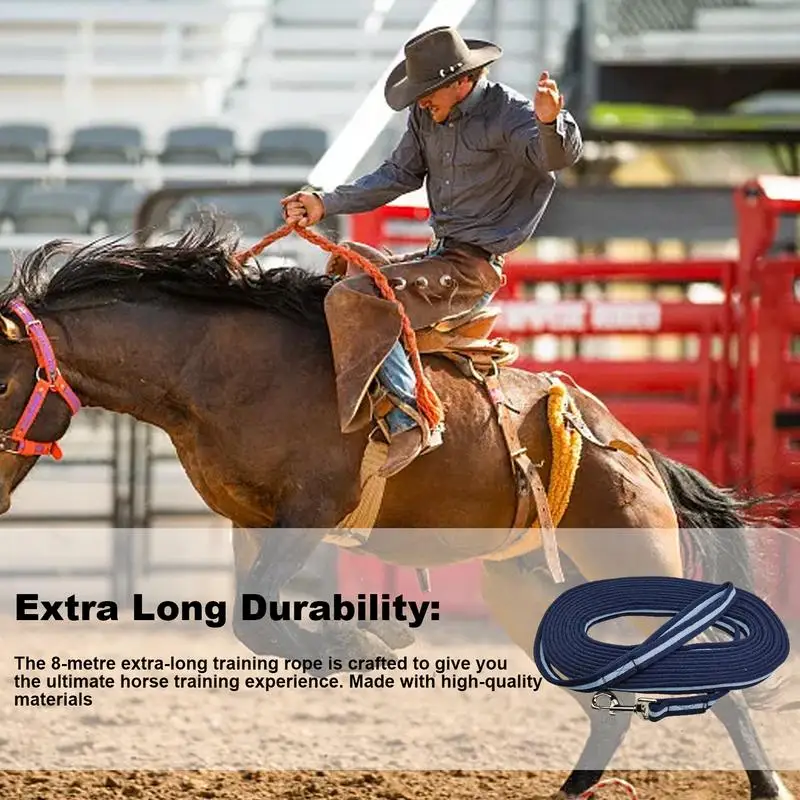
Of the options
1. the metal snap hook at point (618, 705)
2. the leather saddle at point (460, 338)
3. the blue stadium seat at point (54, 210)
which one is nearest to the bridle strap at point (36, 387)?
the leather saddle at point (460, 338)

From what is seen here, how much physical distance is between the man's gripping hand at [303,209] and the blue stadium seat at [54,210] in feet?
26.6

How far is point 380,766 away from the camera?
5.24 meters

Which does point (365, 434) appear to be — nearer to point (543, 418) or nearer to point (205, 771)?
point (543, 418)

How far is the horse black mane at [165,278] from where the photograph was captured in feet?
14.0

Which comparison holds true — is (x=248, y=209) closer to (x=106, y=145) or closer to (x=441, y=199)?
(x=106, y=145)

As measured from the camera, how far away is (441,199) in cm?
442

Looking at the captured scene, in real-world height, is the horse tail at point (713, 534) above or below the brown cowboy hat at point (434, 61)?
below

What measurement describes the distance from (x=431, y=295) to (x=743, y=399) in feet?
11.8

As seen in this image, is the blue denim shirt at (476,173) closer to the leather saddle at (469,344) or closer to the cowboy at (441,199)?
the cowboy at (441,199)

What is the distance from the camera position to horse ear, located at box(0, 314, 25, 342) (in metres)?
4.07

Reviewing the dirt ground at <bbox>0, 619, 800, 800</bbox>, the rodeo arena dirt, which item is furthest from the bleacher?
the dirt ground at <bbox>0, 619, 800, 800</bbox>

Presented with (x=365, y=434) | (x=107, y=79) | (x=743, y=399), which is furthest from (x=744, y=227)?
(x=107, y=79)

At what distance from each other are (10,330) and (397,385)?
3.46 feet

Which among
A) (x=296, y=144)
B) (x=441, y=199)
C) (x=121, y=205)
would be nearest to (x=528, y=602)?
(x=441, y=199)
